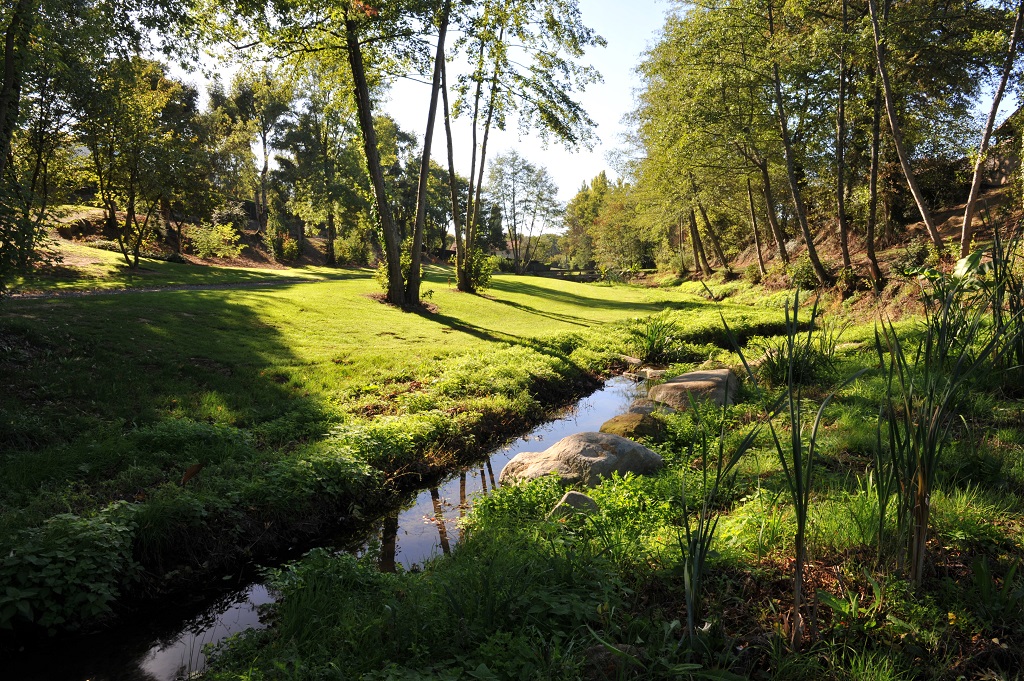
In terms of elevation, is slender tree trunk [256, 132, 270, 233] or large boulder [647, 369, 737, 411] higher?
slender tree trunk [256, 132, 270, 233]

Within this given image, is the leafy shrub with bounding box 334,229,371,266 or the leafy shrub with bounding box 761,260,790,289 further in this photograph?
the leafy shrub with bounding box 334,229,371,266

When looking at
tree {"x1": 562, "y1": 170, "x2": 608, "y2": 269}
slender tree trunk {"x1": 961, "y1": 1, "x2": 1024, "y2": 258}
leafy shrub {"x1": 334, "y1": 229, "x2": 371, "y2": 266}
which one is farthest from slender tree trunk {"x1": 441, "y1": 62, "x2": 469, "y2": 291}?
tree {"x1": 562, "y1": 170, "x2": 608, "y2": 269}

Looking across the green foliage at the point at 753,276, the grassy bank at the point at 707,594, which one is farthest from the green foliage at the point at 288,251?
the grassy bank at the point at 707,594

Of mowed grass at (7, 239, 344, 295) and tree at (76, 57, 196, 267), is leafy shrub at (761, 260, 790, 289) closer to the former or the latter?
mowed grass at (7, 239, 344, 295)

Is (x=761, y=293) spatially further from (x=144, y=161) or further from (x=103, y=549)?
(x=144, y=161)

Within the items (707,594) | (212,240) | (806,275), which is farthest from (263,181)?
(707,594)

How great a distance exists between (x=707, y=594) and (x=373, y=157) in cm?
1509

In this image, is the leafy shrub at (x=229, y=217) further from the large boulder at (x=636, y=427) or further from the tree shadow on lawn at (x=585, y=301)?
the large boulder at (x=636, y=427)

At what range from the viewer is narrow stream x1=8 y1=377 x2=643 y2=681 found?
3559 mm

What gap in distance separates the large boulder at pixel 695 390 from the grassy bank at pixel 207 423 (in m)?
2.24

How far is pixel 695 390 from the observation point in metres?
8.09

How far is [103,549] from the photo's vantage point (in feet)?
13.4

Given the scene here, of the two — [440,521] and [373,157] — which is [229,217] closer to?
[373,157]

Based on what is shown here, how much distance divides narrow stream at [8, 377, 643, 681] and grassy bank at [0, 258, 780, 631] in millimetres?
233
